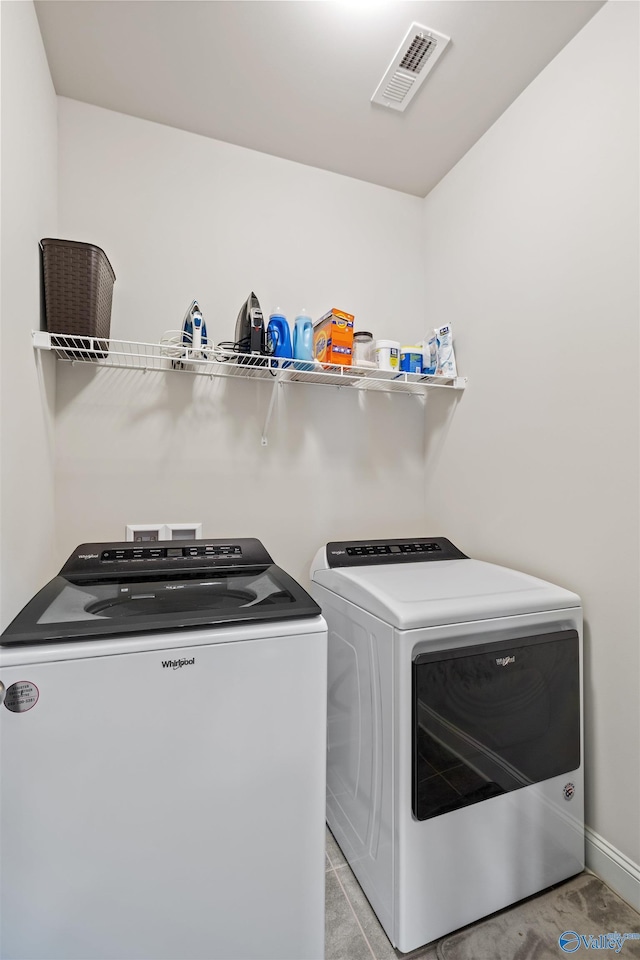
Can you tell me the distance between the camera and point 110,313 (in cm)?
168

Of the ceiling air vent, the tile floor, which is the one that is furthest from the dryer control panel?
the ceiling air vent

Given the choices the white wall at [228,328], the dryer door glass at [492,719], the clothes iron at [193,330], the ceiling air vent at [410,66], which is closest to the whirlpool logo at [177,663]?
the dryer door glass at [492,719]

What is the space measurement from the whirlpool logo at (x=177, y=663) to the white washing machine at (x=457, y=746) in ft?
1.72

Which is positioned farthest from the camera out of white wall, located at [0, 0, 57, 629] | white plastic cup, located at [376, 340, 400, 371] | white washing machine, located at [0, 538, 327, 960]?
white plastic cup, located at [376, 340, 400, 371]

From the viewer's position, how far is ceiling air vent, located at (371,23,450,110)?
1471 millimetres

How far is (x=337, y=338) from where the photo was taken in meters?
1.78

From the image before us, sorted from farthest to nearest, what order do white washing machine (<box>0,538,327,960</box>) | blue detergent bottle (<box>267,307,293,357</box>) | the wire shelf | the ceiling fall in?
blue detergent bottle (<box>267,307,293,357</box>) → the wire shelf → the ceiling → white washing machine (<box>0,538,327,960</box>)

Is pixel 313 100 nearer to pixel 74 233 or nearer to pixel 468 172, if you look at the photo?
pixel 468 172

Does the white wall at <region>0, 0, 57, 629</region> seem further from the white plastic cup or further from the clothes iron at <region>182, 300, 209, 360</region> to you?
the white plastic cup

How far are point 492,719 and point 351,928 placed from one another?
27.3 inches

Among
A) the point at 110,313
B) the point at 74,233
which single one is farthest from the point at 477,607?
the point at 74,233

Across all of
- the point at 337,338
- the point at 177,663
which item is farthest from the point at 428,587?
the point at 337,338

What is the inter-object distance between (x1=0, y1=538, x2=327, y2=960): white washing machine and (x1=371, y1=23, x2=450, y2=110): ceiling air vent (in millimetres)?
1827

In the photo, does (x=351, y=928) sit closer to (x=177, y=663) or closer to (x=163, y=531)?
(x=177, y=663)
